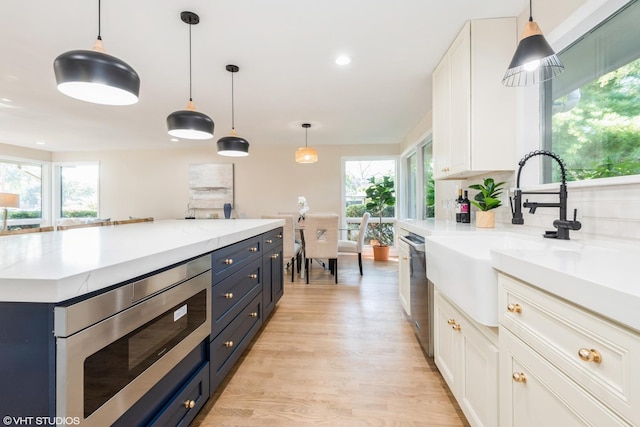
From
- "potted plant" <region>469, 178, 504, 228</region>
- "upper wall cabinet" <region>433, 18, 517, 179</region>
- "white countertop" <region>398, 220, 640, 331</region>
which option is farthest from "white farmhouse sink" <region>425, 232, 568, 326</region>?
"upper wall cabinet" <region>433, 18, 517, 179</region>

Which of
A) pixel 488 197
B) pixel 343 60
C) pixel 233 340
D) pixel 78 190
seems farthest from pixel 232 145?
pixel 78 190

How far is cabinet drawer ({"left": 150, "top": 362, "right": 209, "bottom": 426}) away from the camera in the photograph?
1.04m

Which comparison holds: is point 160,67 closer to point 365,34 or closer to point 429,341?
point 365,34

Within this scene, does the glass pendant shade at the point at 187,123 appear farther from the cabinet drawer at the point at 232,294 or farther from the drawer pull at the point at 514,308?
the drawer pull at the point at 514,308

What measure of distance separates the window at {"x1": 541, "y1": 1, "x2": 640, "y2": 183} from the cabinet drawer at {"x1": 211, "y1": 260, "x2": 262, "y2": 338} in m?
2.01

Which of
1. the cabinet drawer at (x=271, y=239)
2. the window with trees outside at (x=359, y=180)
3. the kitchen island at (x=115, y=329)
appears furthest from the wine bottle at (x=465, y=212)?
the window with trees outside at (x=359, y=180)

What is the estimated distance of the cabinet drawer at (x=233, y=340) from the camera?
1.45 m

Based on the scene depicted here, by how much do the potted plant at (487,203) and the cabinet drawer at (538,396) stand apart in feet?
3.96

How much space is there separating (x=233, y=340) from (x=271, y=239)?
1.01 m

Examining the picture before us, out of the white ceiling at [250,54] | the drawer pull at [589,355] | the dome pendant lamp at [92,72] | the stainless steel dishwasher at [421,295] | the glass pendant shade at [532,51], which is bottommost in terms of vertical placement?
the stainless steel dishwasher at [421,295]

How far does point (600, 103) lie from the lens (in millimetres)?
1362

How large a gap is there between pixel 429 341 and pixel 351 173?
4.53m

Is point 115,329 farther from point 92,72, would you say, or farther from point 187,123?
point 187,123

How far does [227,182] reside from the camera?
6.13m
